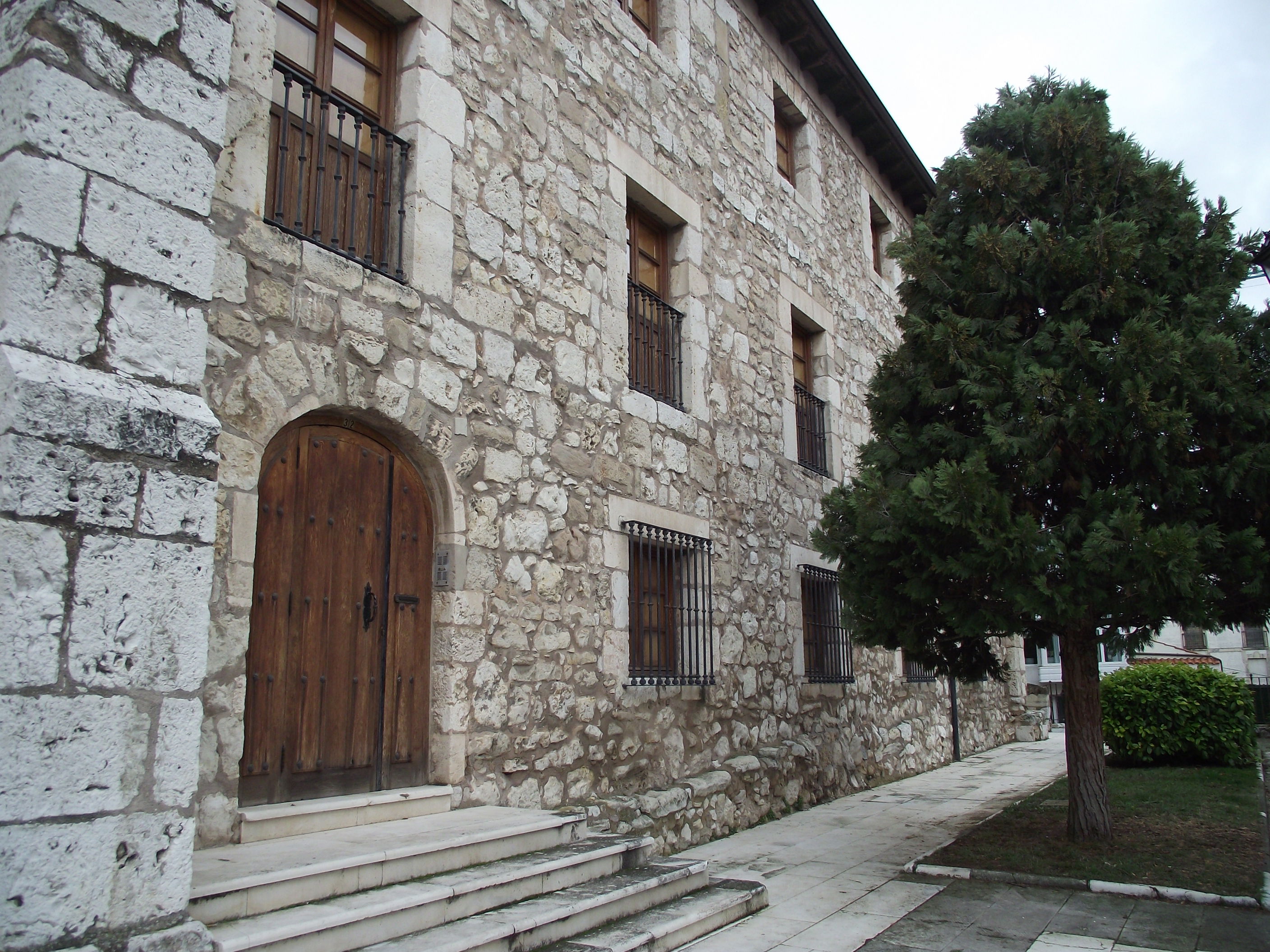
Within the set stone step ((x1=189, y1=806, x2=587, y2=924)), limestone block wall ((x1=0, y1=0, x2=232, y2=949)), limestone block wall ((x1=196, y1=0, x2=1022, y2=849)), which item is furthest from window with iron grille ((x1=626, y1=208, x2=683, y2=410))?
limestone block wall ((x1=0, y1=0, x2=232, y2=949))

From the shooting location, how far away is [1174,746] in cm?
920

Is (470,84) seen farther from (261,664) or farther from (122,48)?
(261,664)

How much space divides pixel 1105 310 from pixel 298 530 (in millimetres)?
4641

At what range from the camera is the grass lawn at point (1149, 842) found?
5.23 m

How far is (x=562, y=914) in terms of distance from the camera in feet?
12.2

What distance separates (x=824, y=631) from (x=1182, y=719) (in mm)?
3652

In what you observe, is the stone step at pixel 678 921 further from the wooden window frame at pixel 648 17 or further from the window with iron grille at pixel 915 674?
the window with iron grille at pixel 915 674

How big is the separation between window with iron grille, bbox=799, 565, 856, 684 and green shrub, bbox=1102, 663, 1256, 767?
270cm

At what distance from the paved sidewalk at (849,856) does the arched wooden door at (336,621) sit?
177cm

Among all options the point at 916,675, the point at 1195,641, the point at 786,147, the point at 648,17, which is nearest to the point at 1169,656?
the point at 916,675

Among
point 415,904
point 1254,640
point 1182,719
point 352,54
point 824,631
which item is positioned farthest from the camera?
point 1254,640

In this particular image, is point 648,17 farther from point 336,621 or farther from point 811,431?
point 336,621

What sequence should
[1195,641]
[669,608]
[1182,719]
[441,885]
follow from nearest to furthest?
[441,885], [669,608], [1182,719], [1195,641]

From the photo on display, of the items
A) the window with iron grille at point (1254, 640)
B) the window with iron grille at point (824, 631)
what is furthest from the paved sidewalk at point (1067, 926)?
the window with iron grille at point (1254, 640)
